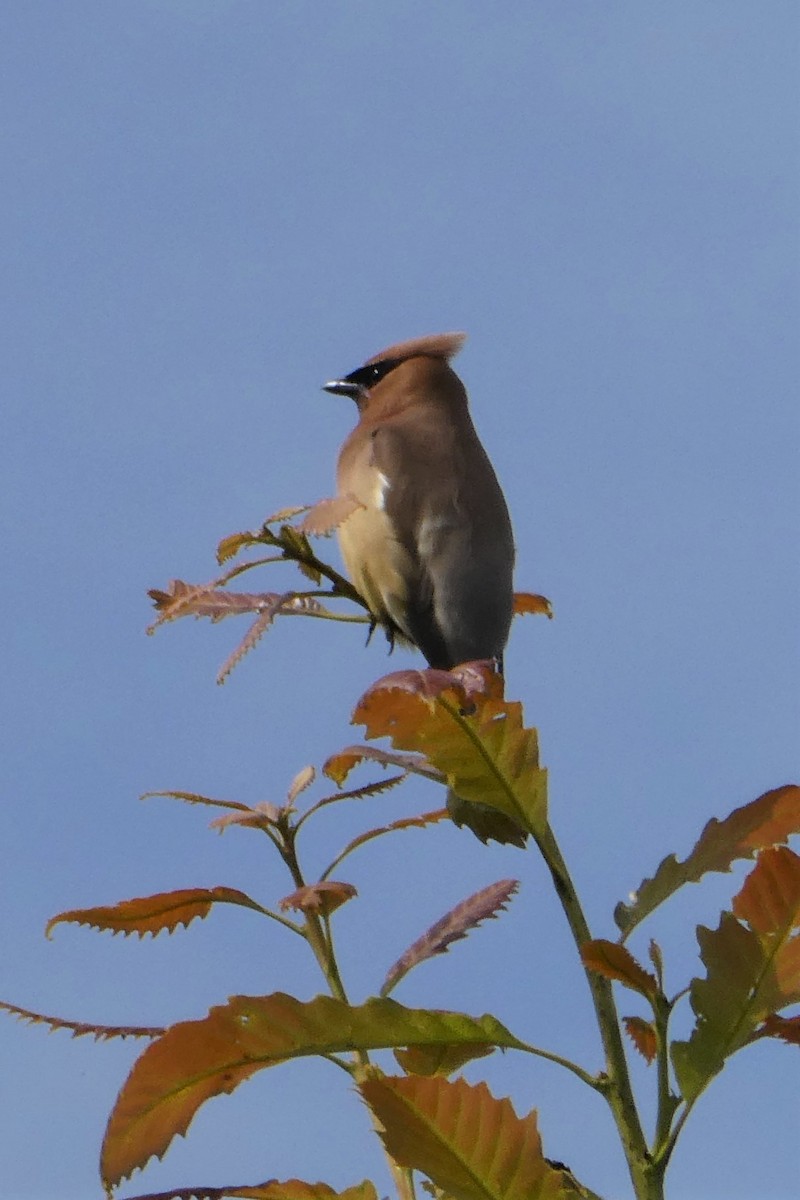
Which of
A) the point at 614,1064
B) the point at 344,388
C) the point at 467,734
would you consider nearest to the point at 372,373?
the point at 344,388

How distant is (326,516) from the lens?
2.33 m

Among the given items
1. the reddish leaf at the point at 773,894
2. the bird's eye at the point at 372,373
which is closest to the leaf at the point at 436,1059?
the reddish leaf at the point at 773,894

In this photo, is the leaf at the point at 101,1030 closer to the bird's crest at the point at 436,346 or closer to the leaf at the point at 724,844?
the leaf at the point at 724,844

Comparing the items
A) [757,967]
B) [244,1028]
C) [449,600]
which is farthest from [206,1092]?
[449,600]

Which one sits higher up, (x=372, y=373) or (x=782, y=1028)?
(x=372, y=373)

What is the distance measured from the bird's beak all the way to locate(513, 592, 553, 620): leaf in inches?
70.5

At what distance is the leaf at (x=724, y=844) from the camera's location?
1.79 meters

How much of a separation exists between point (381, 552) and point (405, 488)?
0.16m

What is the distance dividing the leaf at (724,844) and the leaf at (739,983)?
0.10m

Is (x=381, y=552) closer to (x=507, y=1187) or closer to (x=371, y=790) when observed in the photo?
(x=371, y=790)

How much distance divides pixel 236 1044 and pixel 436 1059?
33cm

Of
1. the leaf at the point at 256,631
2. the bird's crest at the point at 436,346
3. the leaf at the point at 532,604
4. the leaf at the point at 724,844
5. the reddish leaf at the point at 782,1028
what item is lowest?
the reddish leaf at the point at 782,1028

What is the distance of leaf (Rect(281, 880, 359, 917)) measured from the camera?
2.00 meters

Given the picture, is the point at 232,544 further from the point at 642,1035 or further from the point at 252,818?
the point at 642,1035
